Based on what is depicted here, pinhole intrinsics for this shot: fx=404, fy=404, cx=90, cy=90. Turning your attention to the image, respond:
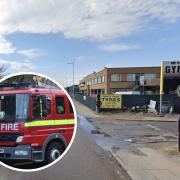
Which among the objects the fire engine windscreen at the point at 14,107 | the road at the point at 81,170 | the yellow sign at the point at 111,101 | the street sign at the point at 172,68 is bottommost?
the road at the point at 81,170

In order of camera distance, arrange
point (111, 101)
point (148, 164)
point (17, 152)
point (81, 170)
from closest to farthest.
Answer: point (17, 152) → point (81, 170) → point (148, 164) → point (111, 101)

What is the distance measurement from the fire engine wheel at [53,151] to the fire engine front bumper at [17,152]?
11 cm

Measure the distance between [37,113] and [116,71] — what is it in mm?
98157

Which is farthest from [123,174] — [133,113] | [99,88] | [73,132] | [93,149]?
[99,88]

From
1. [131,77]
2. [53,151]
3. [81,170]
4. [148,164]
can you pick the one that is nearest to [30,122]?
[53,151]

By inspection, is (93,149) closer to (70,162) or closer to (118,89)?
(70,162)

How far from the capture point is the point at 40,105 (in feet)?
5.57

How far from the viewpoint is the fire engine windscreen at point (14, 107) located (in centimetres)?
165

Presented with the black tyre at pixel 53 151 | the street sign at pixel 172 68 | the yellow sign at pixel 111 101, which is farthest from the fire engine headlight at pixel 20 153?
the street sign at pixel 172 68

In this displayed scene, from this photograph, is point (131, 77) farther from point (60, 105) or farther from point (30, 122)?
point (30, 122)

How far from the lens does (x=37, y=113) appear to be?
1686mm

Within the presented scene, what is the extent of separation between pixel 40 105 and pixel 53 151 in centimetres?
23

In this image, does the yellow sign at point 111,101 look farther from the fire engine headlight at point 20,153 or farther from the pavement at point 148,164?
the fire engine headlight at point 20,153

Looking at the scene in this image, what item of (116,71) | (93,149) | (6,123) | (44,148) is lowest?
(93,149)
